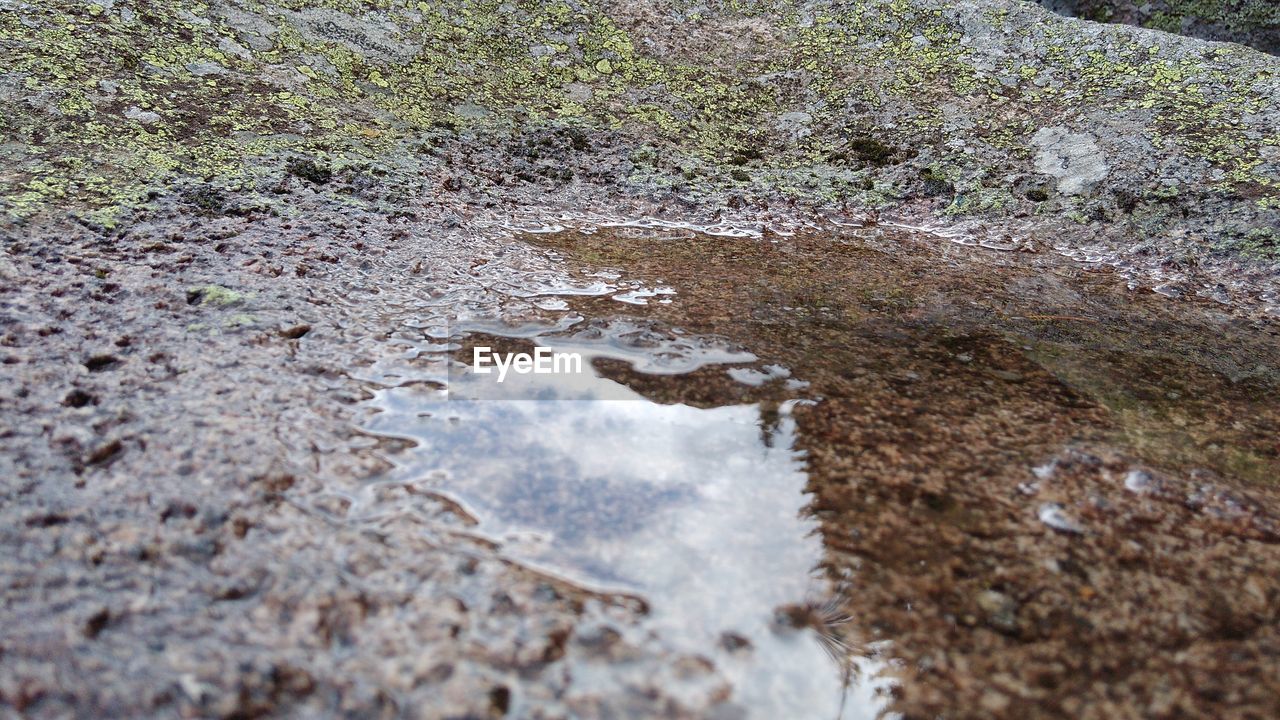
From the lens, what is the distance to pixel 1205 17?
543 centimetres

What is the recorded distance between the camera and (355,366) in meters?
2.51

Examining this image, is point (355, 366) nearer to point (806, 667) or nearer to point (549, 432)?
point (549, 432)

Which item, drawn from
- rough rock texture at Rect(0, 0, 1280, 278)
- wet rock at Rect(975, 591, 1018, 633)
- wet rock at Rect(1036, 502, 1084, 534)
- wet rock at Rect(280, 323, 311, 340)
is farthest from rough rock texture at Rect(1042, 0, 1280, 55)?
wet rock at Rect(280, 323, 311, 340)

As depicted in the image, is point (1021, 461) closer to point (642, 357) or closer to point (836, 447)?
point (836, 447)

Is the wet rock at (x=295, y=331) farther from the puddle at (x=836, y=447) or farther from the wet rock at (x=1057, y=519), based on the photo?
the wet rock at (x=1057, y=519)

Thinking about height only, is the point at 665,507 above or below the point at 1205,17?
below

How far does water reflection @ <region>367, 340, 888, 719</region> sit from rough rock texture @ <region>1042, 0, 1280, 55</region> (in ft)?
17.1

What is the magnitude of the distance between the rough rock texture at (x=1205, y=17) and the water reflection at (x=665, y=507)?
5.20 m

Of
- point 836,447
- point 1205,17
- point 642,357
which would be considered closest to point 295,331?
point 642,357

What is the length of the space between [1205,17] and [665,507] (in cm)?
583

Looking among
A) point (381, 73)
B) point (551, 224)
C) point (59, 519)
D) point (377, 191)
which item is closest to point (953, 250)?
point (551, 224)

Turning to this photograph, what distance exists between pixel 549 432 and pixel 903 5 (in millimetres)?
4235

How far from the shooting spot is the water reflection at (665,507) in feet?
5.15

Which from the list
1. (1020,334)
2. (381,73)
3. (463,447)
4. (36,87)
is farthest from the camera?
(381,73)
